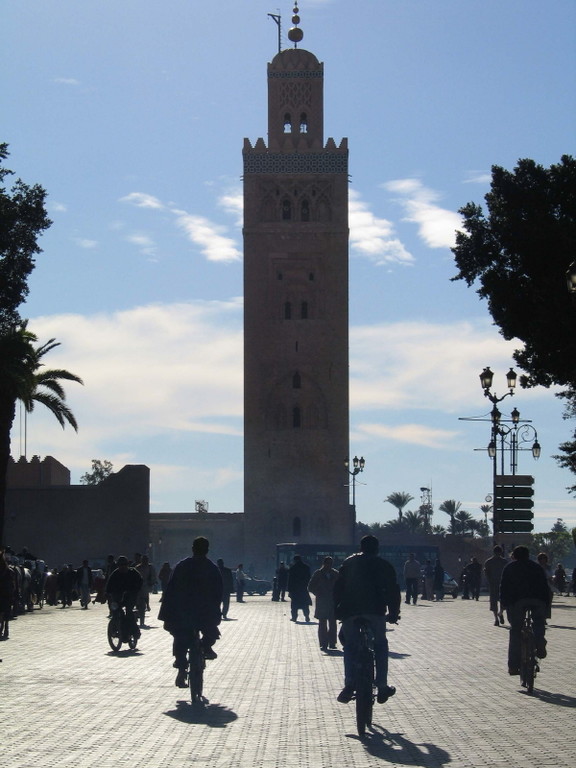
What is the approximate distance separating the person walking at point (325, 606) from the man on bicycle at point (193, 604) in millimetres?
6499

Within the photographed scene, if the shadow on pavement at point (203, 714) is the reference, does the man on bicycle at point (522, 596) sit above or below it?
above

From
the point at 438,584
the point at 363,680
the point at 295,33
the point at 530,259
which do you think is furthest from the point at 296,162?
the point at 363,680

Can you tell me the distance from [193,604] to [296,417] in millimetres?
61952

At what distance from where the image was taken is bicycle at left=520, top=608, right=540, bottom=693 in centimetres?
1253

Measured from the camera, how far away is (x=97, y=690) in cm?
1278

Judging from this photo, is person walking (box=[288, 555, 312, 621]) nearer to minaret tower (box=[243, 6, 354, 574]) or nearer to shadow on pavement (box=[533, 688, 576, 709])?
shadow on pavement (box=[533, 688, 576, 709])

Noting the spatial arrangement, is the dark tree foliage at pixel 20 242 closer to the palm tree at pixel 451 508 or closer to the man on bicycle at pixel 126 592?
the man on bicycle at pixel 126 592

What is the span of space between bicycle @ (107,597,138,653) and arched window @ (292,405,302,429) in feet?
182

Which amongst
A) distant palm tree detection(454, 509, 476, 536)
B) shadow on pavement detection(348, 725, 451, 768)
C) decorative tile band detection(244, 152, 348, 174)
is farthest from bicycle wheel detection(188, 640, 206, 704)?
distant palm tree detection(454, 509, 476, 536)

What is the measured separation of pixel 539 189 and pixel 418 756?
21.2 meters

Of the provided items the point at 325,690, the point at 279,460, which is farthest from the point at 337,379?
the point at 325,690

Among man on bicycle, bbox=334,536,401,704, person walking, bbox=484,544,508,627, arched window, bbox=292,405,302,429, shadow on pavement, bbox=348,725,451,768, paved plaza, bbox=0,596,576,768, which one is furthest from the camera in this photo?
arched window, bbox=292,405,302,429

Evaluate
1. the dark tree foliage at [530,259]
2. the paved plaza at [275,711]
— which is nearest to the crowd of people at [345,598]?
the paved plaza at [275,711]

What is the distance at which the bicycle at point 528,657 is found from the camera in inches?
493
